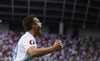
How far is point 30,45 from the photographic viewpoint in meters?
3.21

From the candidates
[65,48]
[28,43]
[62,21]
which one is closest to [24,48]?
[28,43]

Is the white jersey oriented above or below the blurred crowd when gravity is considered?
above

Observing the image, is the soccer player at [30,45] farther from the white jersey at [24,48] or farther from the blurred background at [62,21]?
the blurred background at [62,21]

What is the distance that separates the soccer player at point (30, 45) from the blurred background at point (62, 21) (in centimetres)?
2218

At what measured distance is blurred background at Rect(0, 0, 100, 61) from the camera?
27.5m

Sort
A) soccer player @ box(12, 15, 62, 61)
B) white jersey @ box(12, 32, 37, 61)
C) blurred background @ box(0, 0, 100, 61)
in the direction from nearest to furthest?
soccer player @ box(12, 15, 62, 61) < white jersey @ box(12, 32, 37, 61) < blurred background @ box(0, 0, 100, 61)

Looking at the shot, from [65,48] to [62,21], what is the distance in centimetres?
902

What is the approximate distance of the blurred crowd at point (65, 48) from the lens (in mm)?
23438

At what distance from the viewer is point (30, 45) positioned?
3.21 metres

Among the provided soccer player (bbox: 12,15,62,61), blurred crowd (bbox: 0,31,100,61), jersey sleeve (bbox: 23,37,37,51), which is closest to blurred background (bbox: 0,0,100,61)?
blurred crowd (bbox: 0,31,100,61)

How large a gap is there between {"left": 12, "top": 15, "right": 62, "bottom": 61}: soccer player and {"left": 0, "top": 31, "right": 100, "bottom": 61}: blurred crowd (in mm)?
18729

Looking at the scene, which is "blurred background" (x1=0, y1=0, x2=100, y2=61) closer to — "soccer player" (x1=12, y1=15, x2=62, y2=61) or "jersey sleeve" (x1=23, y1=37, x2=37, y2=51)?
"soccer player" (x1=12, y1=15, x2=62, y2=61)

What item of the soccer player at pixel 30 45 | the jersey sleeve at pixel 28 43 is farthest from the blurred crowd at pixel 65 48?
the jersey sleeve at pixel 28 43

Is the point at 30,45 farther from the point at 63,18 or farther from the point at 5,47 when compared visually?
the point at 63,18
